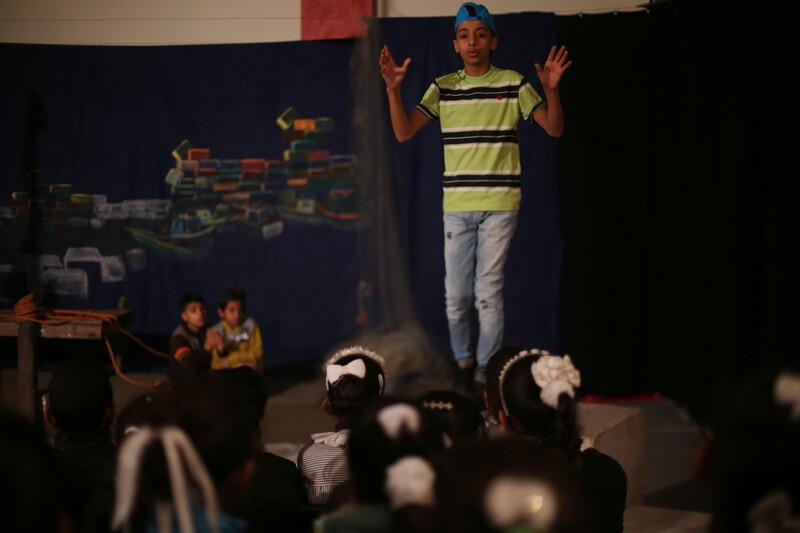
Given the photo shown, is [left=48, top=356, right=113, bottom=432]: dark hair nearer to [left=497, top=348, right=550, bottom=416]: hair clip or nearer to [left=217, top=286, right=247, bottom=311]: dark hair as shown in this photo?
[left=497, top=348, right=550, bottom=416]: hair clip

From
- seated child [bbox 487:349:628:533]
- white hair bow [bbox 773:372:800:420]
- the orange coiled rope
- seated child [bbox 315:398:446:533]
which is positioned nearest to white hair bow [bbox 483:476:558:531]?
seated child [bbox 315:398:446:533]

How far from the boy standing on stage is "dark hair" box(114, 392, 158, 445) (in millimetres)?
2105

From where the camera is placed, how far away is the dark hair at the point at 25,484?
1.28 metres

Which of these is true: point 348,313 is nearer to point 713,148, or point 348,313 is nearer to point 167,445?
point 713,148

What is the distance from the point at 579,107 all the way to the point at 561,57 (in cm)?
110

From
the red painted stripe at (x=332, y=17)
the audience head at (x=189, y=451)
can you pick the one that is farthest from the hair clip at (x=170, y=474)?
the red painted stripe at (x=332, y=17)

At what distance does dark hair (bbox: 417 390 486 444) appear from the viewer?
2.15 meters

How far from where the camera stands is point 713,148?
440 centimetres

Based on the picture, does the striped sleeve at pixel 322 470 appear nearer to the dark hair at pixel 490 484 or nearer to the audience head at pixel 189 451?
the audience head at pixel 189 451

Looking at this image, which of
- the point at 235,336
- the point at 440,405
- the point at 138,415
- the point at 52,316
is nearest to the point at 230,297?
the point at 235,336

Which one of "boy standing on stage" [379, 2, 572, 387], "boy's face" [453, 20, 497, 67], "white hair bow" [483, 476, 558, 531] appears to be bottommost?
"white hair bow" [483, 476, 558, 531]

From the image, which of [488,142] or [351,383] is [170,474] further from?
[488,142]

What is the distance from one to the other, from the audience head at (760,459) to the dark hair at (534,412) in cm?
61

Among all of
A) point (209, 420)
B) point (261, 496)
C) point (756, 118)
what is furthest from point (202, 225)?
point (209, 420)
